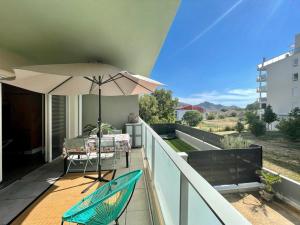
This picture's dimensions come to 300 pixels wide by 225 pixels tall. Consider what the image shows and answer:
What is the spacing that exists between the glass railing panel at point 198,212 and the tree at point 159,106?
18166 millimetres

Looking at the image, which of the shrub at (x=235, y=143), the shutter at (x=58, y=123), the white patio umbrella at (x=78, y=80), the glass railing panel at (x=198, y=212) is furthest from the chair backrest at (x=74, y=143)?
the shrub at (x=235, y=143)

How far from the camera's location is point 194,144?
11086 millimetres

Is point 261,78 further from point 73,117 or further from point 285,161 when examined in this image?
point 73,117

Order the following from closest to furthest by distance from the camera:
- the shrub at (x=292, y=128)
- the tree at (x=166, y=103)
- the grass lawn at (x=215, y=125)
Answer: the shrub at (x=292, y=128), the grass lawn at (x=215, y=125), the tree at (x=166, y=103)

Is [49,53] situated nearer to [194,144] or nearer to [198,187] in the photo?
[198,187]

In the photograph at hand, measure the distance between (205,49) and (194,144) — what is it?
2923 centimetres

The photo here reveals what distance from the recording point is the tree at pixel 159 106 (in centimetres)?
1945

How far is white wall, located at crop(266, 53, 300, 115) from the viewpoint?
2383cm

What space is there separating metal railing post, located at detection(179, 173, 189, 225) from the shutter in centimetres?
449

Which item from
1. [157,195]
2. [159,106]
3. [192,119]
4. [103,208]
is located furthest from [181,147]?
[192,119]

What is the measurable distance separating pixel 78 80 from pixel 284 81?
2984cm

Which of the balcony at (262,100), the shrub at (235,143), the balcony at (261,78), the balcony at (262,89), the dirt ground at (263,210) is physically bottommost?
the dirt ground at (263,210)

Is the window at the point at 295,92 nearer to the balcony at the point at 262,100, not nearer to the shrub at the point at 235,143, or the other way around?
the balcony at the point at 262,100

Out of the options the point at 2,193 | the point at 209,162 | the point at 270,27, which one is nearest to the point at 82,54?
the point at 2,193
